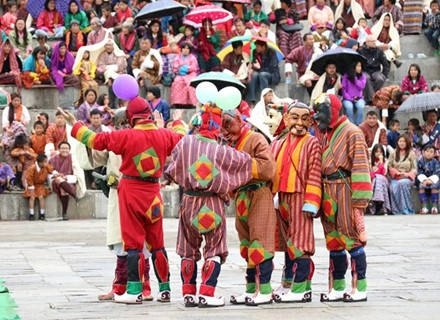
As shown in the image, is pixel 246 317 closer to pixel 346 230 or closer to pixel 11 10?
pixel 346 230

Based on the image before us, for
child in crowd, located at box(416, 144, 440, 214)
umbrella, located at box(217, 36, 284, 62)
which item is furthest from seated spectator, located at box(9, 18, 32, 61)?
child in crowd, located at box(416, 144, 440, 214)

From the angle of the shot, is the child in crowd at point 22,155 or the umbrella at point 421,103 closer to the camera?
the child in crowd at point 22,155

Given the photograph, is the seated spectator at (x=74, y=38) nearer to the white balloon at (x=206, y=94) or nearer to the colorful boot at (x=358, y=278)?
the white balloon at (x=206, y=94)

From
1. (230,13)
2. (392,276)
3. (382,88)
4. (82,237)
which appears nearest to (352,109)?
(382,88)

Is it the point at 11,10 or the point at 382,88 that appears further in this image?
the point at 11,10

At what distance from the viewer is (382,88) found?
81.2 ft

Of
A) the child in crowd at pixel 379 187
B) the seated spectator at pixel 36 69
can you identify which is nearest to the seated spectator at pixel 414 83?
the child in crowd at pixel 379 187

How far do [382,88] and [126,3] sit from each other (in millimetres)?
5529

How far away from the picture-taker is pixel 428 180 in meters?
22.2

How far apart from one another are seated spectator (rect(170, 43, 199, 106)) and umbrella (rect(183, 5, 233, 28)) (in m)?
0.98

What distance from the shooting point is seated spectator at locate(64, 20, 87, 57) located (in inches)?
997

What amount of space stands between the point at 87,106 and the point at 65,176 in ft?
5.41

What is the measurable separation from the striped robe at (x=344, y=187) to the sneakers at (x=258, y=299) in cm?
67

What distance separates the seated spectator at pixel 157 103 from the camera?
71.6ft
